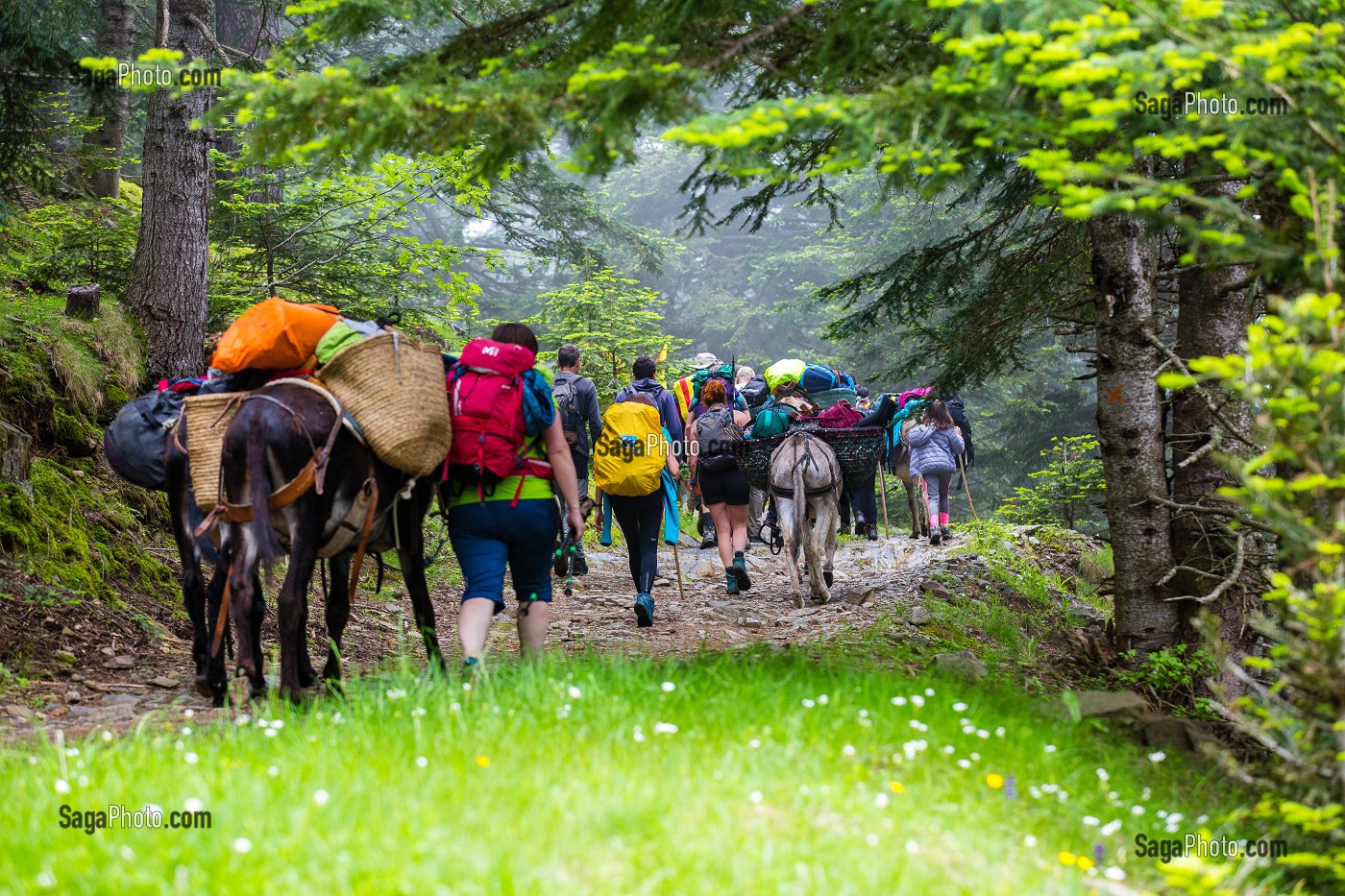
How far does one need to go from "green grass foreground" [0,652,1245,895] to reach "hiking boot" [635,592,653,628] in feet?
13.1

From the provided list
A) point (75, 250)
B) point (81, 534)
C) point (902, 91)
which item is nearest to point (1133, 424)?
point (902, 91)

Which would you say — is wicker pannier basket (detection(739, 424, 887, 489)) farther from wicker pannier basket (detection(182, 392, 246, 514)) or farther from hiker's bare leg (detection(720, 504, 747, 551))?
wicker pannier basket (detection(182, 392, 246, 514))

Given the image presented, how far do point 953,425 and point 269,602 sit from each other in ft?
32.4

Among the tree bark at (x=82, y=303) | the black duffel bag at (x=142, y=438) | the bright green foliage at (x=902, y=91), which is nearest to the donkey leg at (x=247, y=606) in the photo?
the black duffel bag at (x=142, y=438)

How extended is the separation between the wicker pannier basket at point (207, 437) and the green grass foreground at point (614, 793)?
4.06ft

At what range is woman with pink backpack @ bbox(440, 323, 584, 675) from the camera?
571cm

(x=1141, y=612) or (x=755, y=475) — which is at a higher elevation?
(x=755, y=475)

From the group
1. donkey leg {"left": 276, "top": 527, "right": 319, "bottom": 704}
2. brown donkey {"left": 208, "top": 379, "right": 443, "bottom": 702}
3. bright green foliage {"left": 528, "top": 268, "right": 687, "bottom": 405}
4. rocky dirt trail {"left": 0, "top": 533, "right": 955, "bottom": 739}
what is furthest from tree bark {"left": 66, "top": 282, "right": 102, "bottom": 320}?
bright green foliage {"left": 528, "top": 268, "right": 687, "bottom": 405}

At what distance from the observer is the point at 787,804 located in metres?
3.47

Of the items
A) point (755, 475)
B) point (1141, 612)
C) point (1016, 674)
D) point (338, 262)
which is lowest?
point (1016, 674)

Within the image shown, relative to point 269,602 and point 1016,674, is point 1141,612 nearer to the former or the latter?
point 1016,674

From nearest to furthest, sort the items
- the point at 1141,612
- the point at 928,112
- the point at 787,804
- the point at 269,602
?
the point at 787,804 → the point at 928,112 → the point at 1141,612 → the point at 269,602

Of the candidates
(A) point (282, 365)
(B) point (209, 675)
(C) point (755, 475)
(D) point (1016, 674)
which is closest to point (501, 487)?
(A) point (282, 365)

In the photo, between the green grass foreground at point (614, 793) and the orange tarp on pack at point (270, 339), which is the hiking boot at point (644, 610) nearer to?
the green grass foreground at point (614, 793)
